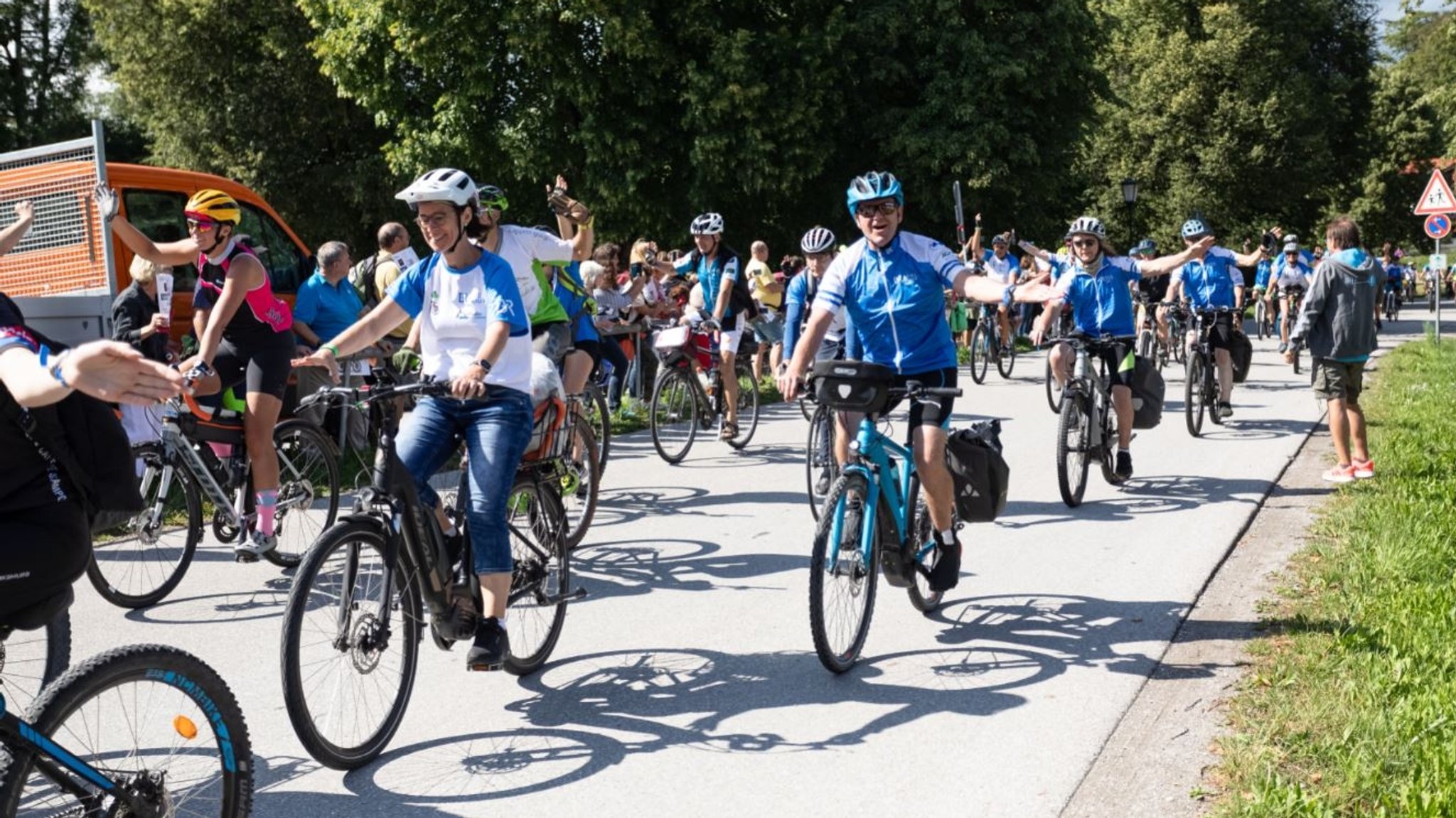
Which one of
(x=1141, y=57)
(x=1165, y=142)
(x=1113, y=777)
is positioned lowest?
(x=1113, y=777)

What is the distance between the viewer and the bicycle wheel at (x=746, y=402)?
472 inches

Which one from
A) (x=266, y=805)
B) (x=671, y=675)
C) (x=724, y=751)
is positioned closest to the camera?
(x=266, y=805)

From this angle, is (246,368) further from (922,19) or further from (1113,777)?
(922,19)

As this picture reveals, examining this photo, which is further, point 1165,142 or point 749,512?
point 1165,142

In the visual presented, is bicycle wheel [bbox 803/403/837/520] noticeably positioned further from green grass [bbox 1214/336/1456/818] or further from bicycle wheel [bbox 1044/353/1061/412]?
bicycle wheel [bbox 1044/353/1061/412]

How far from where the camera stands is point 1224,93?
146 ft

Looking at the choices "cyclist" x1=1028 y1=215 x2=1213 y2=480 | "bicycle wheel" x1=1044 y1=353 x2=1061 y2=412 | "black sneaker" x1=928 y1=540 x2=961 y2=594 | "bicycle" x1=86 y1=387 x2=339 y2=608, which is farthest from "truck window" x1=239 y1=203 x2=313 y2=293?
"black sneaker" x1=928 y1=540 x2=961 y2=594

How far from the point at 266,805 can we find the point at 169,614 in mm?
2677

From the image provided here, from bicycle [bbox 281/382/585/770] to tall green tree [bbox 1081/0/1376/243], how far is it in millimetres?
41300

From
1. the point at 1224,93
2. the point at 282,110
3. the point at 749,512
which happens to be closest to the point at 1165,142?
the point at 1224,93

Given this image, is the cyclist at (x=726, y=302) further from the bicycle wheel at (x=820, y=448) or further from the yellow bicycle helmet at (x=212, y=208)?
the yellow bicycle helmet at (x=212, y=208)

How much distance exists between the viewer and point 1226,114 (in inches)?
1741

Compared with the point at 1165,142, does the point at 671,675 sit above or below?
below

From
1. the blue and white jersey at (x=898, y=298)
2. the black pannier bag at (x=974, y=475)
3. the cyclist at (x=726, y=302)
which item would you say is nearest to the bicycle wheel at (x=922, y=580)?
the black pannier bag at (x=974, y=475)
